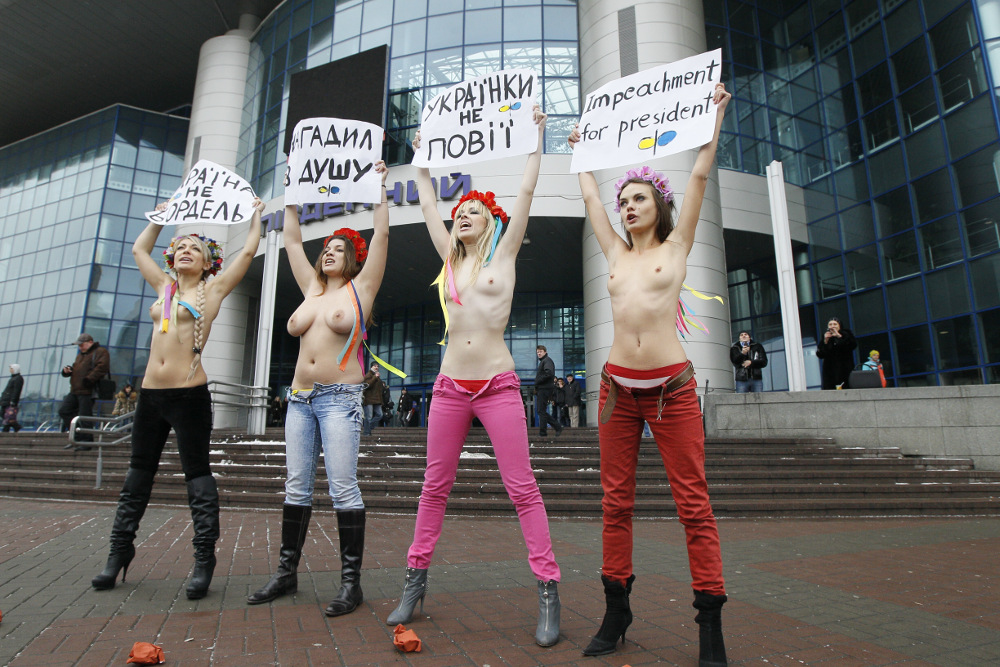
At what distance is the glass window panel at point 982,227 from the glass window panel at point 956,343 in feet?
6.11

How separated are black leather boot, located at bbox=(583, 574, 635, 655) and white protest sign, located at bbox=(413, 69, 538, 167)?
8.41 feet

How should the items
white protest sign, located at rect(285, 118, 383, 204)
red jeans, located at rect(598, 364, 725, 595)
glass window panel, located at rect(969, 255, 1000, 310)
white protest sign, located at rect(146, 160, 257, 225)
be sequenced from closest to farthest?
red jeans, located at rect(598, 364, 725, 595) < white protest sign, located at rect(285, 118, 383, 204) < white protest sign, located at rect(146, 160, 257, 225) < glass window panel, located at rect(969, 255, 1000, 310)

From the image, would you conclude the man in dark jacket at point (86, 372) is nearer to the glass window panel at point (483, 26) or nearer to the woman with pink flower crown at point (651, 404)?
the woman with pink flower crown at point (651, 404)

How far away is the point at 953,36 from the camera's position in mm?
17297

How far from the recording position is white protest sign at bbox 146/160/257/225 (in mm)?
4789

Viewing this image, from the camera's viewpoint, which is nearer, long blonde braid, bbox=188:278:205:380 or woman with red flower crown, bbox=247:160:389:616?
woman with red flower crown, bbox=247:160:389:616

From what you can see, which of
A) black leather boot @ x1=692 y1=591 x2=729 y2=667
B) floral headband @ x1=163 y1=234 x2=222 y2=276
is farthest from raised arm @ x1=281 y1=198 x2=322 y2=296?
black leather boot @ x1=692 y1=591 x2=729 y2=667

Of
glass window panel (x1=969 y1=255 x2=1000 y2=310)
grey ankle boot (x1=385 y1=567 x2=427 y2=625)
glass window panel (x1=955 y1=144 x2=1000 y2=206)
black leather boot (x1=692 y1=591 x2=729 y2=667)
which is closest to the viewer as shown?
black leather boot (x1=692 y1=591 x2=729 y2=667)

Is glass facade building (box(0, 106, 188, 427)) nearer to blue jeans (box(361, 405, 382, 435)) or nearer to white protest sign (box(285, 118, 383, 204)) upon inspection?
blue jeans (box(361, 405, 382, 435))

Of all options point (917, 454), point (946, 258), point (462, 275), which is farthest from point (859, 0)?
point (462, 275)

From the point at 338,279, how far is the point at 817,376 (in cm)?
1917

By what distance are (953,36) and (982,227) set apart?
562 centimetres

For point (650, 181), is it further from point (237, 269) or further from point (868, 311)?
point (868, 311)

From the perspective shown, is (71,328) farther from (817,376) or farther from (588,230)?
(817,376)
